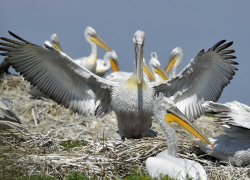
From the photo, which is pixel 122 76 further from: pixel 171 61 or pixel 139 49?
pixel 139 49

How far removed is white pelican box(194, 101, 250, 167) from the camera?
6.16 m

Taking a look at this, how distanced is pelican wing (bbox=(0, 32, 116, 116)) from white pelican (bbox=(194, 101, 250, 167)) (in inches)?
80.3

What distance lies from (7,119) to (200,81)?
10.7 feet

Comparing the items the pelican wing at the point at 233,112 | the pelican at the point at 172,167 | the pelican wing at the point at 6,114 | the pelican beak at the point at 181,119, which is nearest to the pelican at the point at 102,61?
the pelican wing at the point at 6,114

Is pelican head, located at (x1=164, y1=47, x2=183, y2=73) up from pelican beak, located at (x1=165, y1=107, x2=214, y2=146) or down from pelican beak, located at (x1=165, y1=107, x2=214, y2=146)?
up

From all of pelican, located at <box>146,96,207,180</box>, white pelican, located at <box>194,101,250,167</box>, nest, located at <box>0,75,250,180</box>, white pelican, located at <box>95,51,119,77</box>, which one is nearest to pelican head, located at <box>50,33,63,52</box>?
white pelican, located at <box>95,51,119,77</box>

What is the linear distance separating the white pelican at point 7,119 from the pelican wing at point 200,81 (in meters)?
2.36

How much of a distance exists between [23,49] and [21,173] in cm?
276

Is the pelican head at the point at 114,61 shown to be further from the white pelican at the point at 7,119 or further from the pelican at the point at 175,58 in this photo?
the white pelican at the point at 7,119

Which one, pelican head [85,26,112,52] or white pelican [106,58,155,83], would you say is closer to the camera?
white pelican [106,58,155,83]

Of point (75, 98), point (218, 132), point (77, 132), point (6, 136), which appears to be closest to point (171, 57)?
point (218, 132)

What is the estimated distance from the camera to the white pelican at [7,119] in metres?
6.54

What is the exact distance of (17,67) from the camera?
25.7 feet

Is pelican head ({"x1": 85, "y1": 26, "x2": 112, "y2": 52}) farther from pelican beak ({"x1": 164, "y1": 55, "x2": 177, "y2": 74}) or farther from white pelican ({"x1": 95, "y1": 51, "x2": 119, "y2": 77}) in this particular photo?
pelican beak ({"x1": 164, "y1": 55, "x2": 177, "y2": 74})
